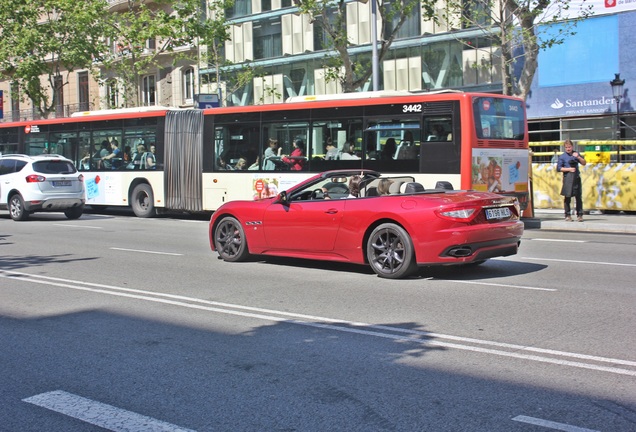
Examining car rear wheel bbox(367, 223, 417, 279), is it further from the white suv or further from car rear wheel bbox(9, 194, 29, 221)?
car rear wheel bbox(9, 194, 29, 221)

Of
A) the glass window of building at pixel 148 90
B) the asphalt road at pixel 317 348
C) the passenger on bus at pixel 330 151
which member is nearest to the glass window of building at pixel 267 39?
the glass window of building at pixel 148 90

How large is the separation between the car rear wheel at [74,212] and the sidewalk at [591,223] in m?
12.1

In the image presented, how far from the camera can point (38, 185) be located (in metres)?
21.3

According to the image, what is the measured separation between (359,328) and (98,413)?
2960mm

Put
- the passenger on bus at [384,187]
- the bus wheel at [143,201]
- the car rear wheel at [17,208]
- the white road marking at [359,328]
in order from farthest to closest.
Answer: the bus wheel at [143,201] → the car rear wheel at [17,208] → the passenger on bus at [384,187] → the white road marking at [359,328]

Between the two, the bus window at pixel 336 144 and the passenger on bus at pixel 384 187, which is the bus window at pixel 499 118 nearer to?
the bus window at pixel 336 144

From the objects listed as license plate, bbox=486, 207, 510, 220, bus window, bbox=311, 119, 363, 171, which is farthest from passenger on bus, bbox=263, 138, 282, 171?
license plate, bbox=486, 207, 510, 220

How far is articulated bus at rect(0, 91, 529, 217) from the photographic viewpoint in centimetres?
1706

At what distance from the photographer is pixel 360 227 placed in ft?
34.0

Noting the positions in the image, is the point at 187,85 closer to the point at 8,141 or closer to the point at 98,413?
the point at 8,141

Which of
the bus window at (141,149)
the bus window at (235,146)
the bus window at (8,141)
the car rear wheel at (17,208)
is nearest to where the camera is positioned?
the bus window at (235,146)

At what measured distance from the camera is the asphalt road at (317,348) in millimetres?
4773

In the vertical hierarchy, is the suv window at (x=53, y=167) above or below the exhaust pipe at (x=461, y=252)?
above

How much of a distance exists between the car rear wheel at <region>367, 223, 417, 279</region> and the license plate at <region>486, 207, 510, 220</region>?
1072 millimetres
